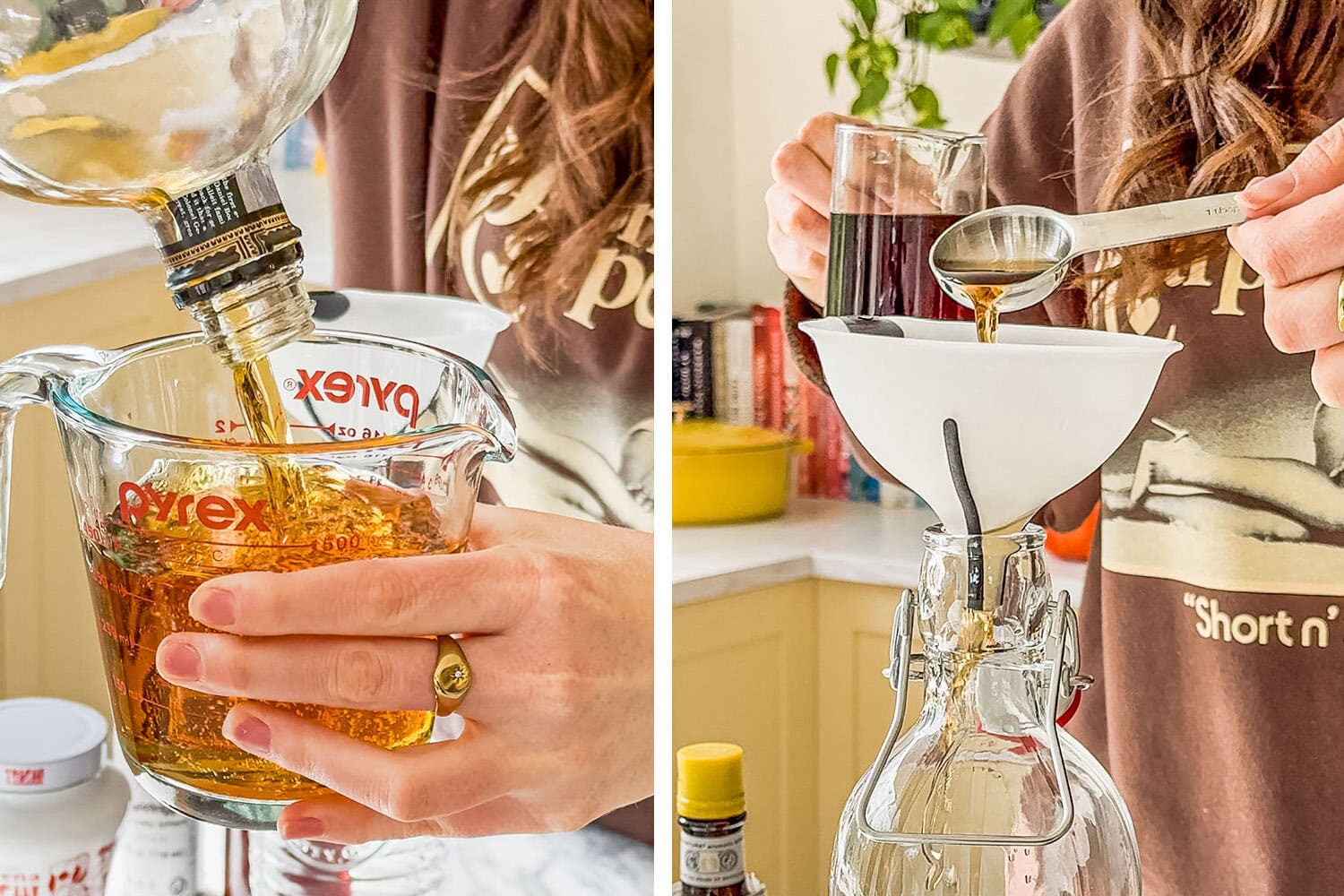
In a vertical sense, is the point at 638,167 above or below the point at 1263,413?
above

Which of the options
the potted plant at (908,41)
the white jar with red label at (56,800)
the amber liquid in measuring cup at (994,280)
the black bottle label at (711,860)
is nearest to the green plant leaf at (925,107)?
the potted plant at (908,41)

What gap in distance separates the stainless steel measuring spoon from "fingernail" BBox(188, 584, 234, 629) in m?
0.44

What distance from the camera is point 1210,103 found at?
75 centimetres

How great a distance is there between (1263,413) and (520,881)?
51 centimetres

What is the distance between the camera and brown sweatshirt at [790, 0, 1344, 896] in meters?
0.75

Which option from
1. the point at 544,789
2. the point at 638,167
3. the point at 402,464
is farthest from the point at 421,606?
the point at 638,167

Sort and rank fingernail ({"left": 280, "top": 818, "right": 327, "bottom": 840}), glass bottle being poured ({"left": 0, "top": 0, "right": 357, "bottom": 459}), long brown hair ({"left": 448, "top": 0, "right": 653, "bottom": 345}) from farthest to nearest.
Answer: long brown hair ({"left": 448, "top": 0, "right": 653, "bottom": 345}) → fingernail ({"left": 280, "top": 818, "right": 327, "bottom": 840}) → glass bottle being poured ({"left": 0, "top": 0, "right": 357, "bottom": 459})

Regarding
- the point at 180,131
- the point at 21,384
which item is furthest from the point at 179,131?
the point at 21,384

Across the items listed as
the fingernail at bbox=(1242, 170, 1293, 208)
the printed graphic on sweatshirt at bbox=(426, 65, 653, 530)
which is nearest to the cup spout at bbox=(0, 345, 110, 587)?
the printed graphic on sweatshirt at bbox=(426, 65, 653, 530)

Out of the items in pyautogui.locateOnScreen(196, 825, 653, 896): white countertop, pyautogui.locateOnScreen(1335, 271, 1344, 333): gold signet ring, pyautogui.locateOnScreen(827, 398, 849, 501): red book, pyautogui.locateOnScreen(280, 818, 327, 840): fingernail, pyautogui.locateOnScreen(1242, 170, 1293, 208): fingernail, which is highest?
pyautogui.locateOnScreen(1242, 170, 1293, 208): fingernail

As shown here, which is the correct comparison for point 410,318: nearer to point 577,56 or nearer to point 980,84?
point 577,56

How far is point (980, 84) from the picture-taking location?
0.81 m

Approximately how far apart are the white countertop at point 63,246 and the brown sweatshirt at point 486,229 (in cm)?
11

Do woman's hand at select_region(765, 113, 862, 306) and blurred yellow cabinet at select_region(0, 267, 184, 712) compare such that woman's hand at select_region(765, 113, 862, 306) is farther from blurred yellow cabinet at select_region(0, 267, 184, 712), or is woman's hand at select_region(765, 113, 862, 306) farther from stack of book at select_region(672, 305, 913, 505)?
blurred yellow cabinet at select_region(0, 267, 184, 712)
